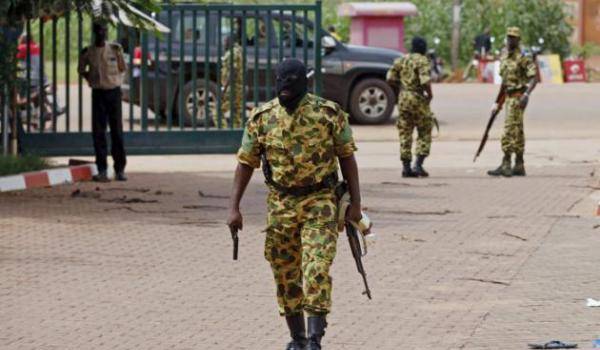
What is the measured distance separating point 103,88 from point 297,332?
9062 mm

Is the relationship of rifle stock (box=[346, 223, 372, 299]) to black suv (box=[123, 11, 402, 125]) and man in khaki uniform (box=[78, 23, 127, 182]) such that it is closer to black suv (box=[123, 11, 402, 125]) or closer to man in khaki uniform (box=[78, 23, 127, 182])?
man in khaki uniform (box=[78, 23, 127, 182])

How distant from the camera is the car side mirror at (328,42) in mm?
25453

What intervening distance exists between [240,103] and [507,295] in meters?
10.4

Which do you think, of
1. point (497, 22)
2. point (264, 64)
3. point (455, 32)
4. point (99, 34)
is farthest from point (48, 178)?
point (497, 22)

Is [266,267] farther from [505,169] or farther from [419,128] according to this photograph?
[505,169]

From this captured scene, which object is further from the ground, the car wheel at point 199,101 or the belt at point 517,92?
the belt at point 517,92

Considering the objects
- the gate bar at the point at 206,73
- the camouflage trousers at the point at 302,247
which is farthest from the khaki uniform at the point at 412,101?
the camouflage trousers at the point at 302,247

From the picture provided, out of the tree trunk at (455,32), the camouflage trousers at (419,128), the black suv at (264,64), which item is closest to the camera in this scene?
the camouflage trousers at (419,128)

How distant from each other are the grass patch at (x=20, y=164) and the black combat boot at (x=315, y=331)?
899cm

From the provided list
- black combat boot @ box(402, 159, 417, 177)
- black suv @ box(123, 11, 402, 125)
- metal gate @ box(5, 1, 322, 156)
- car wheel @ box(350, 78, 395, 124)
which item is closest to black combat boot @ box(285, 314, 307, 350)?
black combat boot @ box(402, 159, 417, 177)

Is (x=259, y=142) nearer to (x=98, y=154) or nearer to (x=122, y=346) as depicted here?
(x=122, y=346)

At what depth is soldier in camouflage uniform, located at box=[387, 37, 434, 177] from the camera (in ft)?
57.0

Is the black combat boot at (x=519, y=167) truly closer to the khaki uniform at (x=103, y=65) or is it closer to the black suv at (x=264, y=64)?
the black suv at (x=264, y=64)

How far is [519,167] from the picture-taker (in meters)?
17.8
